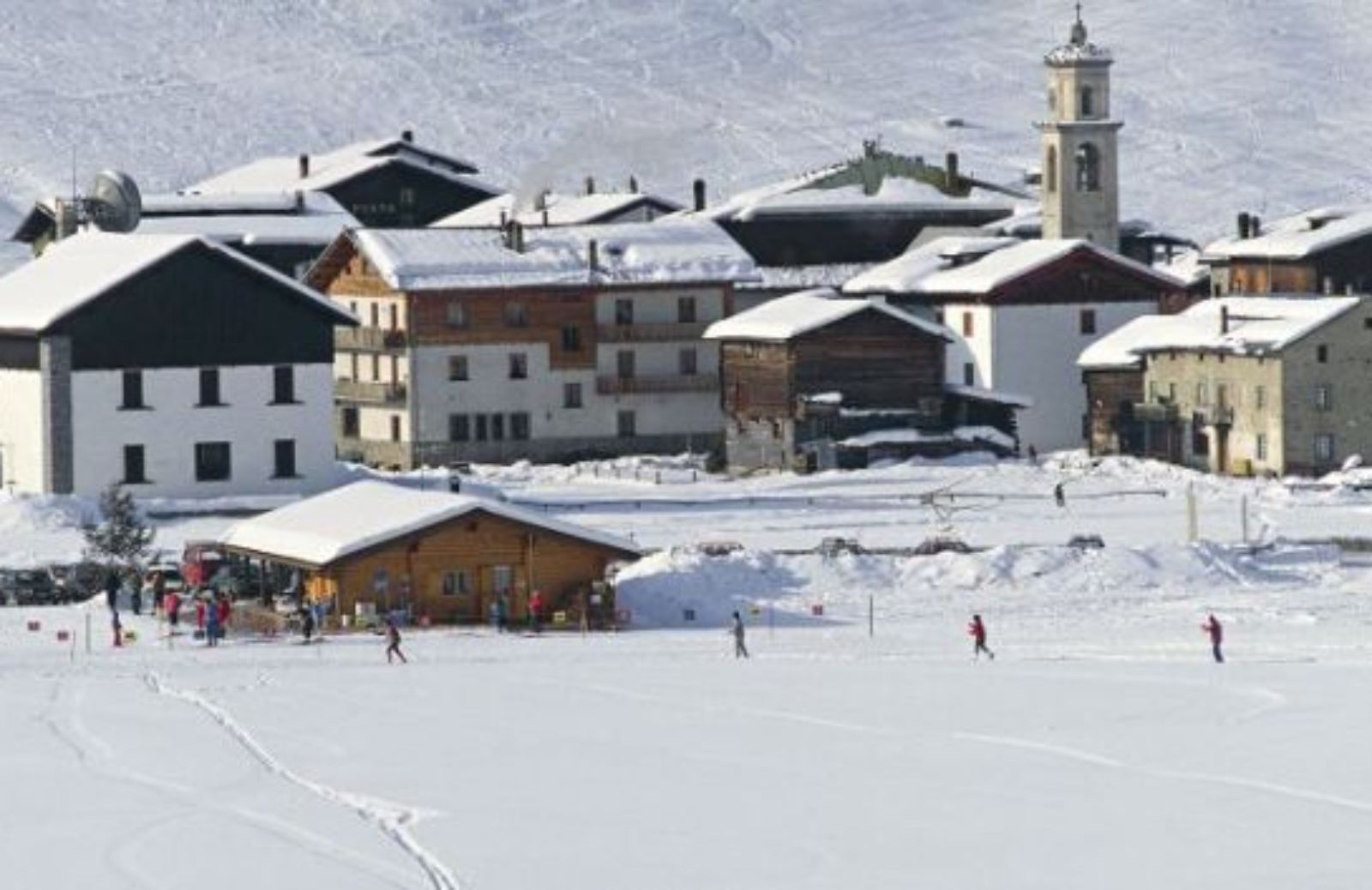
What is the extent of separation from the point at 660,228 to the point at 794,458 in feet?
28.8

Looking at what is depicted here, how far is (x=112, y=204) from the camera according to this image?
264ft

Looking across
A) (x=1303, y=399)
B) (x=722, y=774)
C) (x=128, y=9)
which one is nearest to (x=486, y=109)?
(x=128, y=9)

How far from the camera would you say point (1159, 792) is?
116 ft

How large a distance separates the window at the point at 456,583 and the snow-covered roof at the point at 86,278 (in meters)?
15.6

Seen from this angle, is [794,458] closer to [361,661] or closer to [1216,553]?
[1216,553]

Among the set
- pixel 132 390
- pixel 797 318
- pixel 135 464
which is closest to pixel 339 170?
pixel 797 318

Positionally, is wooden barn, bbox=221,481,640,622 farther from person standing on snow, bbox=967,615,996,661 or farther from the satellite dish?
the satellite dish

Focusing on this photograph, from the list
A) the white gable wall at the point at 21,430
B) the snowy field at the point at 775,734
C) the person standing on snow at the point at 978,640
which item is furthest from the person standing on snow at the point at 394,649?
the white gable wall at the point at 21,430

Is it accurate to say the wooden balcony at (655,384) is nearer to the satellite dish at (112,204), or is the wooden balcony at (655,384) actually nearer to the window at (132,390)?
the satellite dish at (112,204)

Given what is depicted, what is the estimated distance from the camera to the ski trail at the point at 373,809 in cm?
3109

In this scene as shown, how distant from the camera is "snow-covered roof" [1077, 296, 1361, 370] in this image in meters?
72.6

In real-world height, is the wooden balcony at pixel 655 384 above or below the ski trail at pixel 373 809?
above

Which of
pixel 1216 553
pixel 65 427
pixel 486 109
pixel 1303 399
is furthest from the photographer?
pixel 486 109

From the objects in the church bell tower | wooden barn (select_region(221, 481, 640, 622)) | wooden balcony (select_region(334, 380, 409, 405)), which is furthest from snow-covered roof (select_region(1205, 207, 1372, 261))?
wooden barn (select_region(221, 481, 640, 622))
